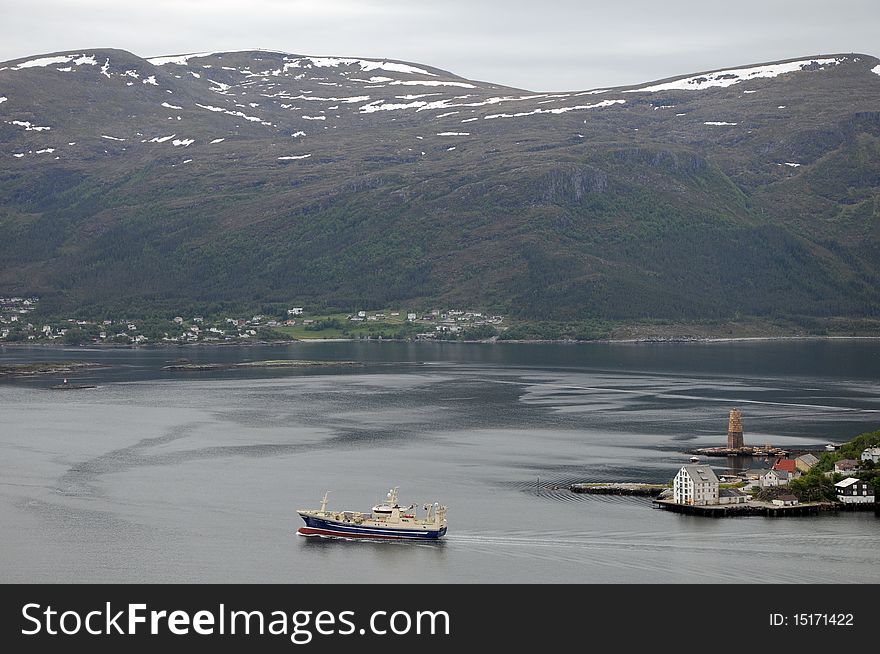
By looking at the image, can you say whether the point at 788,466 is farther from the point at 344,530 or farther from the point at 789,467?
the point at 344,530

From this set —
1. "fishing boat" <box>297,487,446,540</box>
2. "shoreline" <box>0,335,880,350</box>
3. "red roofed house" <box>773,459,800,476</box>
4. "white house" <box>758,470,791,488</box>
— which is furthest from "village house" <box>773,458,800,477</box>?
"shoreline" <box>0,335,880,350</box>

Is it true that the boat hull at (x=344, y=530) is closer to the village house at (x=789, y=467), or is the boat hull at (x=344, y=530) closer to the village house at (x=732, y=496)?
the village house at (x=732, y=496)

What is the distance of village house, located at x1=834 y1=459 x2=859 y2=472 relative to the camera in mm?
50344

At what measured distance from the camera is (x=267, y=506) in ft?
161

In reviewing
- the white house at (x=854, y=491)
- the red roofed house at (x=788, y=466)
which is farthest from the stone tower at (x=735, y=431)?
the white house at (x=854, y=491)

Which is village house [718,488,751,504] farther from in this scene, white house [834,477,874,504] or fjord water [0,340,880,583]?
white house [834,477,874,504]

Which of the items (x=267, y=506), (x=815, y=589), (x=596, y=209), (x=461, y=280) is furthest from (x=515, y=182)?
(x=815, y=589)

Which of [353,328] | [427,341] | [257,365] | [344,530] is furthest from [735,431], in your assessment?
[353,328]

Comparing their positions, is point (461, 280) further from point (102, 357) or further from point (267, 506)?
point (267, 506)

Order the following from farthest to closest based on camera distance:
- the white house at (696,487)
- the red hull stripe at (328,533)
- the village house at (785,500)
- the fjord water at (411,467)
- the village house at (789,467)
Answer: the village house at (789,467) < the white house at (696,487) < the village house at (785,500) < the red hull stripe at (328,533) < the fjord water at (411,467)

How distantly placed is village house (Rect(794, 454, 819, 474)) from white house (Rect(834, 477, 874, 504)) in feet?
10.7

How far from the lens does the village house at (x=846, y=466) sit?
50344 millimetres

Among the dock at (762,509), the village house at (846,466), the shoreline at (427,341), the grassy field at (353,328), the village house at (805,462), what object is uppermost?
the village house at (846,466)

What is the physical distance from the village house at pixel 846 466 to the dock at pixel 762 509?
109 inches
